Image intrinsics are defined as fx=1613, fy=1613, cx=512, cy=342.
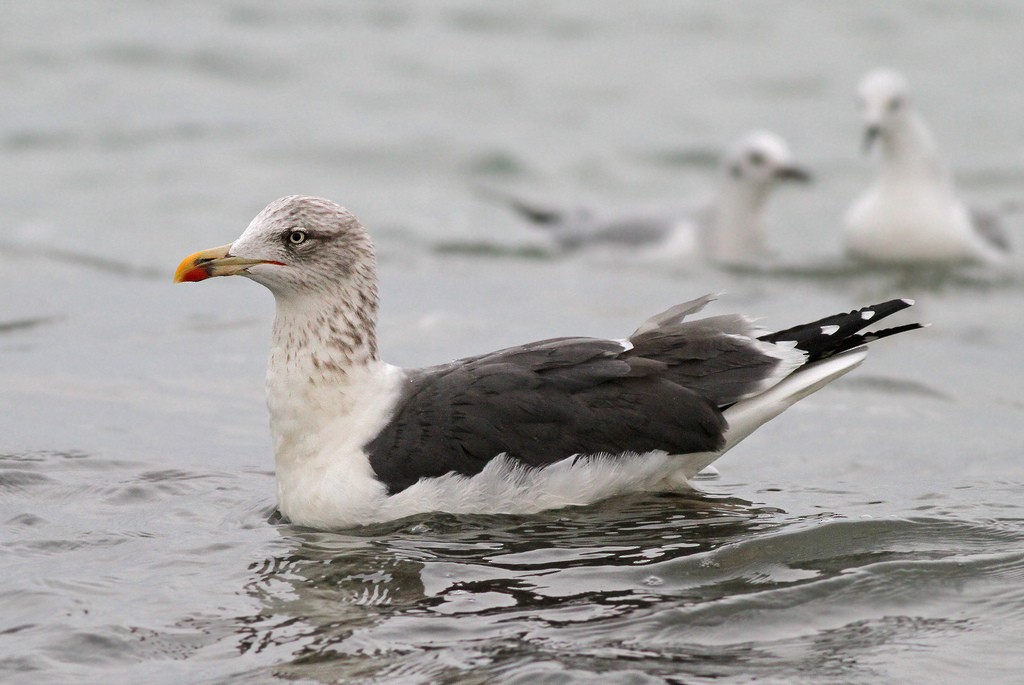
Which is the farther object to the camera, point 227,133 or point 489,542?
point 227,133

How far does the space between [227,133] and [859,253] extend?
6896 mm

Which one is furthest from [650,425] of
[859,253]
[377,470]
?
[859,253]

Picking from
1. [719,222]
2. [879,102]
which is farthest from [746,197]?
[879,102]

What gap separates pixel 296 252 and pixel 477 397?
99 cm

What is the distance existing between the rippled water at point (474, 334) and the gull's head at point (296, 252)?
106 cm

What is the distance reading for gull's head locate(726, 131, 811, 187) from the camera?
14.0 metres

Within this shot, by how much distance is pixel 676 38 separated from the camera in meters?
20.8

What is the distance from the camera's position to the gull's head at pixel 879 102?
44.4 ft

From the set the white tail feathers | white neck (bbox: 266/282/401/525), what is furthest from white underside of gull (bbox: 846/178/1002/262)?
white neck (bbox: 266/282/401/525)

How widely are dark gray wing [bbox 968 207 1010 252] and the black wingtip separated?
697 centimetres

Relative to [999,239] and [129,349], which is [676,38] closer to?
[999,239]

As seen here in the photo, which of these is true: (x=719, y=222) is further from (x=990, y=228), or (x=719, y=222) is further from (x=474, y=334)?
(x=474, y=334)

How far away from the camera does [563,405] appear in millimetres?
6590

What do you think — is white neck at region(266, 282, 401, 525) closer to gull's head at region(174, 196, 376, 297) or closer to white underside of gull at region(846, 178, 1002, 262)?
gull's head at region(174, 196, 376, 297)
